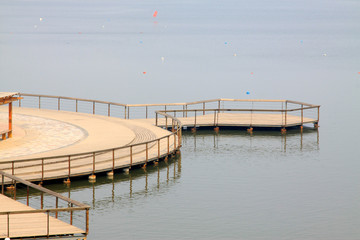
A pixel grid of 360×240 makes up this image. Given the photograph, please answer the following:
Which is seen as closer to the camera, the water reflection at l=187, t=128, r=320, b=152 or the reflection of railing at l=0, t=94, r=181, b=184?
the reflection of railing at l=0, t=94, r=181, b=184

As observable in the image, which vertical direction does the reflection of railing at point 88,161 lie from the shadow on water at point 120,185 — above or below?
above

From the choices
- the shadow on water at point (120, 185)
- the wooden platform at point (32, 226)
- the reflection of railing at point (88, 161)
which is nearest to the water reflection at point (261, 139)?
the reflection of railing at point (88, 161)

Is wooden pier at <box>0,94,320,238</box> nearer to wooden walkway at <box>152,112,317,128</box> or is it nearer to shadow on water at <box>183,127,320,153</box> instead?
wooden walkway at <box>152,112,317,128</box>

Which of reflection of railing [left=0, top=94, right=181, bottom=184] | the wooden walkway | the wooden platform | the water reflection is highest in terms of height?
the wooden walkway

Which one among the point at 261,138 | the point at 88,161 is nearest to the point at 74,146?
the point at 88,161

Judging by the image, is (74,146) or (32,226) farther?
(74,146)

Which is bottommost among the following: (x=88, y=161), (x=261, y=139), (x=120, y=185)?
(x=120, y=185)

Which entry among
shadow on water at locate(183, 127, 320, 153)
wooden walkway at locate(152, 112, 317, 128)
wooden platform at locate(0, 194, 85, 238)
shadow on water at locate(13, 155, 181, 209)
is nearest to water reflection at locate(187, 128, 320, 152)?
shadow on water at locate(183, 127, 320, 153)

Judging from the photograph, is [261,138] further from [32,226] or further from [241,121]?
[32,226]

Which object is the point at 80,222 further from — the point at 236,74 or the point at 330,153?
the point at 236,74

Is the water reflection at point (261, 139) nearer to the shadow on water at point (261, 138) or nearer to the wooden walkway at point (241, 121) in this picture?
the shadow on water at point (261, 138)

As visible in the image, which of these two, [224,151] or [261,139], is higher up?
[261,139]

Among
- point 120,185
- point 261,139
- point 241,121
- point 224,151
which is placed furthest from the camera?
point 241,121

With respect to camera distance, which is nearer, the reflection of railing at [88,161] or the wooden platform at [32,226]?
the wooden platform at [32,226]
